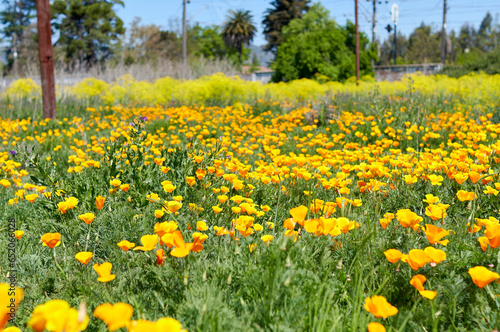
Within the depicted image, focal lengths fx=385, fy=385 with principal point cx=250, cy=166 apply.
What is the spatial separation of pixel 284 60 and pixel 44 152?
22529 mm

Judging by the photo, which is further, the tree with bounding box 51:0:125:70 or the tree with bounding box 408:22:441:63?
the tree with bounding box 408:22:441:63

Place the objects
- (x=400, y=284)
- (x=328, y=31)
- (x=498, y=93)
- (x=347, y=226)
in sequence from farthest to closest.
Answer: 1. (x=328, y=31)
2. (x=498, y=93)
3. (x=400, y=284)
4. (x=347, y=226)

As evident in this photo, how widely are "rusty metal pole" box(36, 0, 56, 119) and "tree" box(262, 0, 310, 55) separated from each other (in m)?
48.1

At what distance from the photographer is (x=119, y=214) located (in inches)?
92.8

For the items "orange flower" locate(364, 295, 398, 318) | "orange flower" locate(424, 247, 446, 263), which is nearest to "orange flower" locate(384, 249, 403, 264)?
"orange flower" locate(424, 247, 446, 263)

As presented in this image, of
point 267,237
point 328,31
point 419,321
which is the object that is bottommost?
point 419,321

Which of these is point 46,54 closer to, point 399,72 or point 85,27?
point 399,72

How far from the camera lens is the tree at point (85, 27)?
42719 mm

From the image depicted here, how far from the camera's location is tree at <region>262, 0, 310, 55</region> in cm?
5338

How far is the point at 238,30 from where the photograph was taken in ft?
209

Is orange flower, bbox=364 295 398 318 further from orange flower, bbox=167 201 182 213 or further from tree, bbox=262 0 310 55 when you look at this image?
tree, bbox=262 0 310 55

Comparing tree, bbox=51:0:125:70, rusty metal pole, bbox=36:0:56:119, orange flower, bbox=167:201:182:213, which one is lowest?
orange flower, bbox=167:201:182:213

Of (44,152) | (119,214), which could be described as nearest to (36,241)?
(119,214)

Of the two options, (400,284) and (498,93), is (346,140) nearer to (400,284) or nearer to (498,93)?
(400,284)
